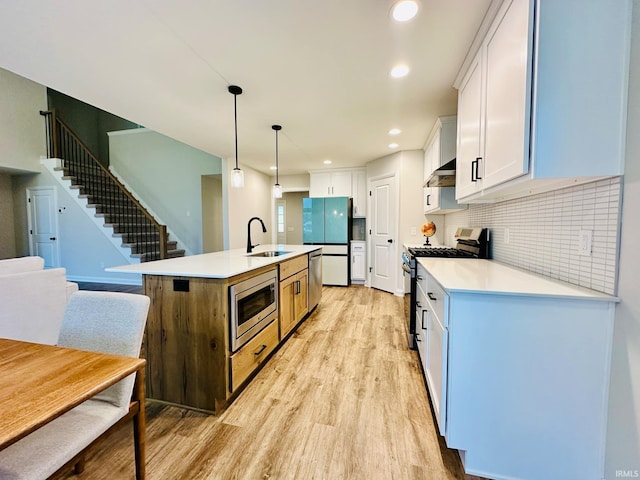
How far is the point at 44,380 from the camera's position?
0.84 meters

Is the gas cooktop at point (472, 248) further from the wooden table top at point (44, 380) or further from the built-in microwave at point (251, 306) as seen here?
the wooden table top at point (44, 380)

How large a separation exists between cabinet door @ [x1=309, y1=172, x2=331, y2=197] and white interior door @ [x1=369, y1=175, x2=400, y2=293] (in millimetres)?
1000

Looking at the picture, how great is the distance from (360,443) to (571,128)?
184cm

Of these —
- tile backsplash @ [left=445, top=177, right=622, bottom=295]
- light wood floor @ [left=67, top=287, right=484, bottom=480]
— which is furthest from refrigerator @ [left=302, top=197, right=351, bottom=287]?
tile backsplash @ [left=445, top=177, right=622, bottom=295]

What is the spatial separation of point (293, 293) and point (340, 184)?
10.8 ft

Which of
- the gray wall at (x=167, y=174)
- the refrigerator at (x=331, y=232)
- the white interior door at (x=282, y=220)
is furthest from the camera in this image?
the white interior door at (x=282, y=220)

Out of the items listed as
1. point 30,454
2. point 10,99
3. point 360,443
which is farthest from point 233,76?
point 10,99

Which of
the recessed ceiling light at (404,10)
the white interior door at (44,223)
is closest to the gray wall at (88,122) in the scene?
the white interior door at (44,223)

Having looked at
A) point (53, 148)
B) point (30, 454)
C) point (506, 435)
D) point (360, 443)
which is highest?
point (53, 148)

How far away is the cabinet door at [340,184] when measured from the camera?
554 centimetres

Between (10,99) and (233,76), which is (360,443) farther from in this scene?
(10,99)

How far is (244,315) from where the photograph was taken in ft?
6.28

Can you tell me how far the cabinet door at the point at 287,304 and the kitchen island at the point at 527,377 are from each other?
1.62 m

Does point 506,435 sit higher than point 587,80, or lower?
lower
